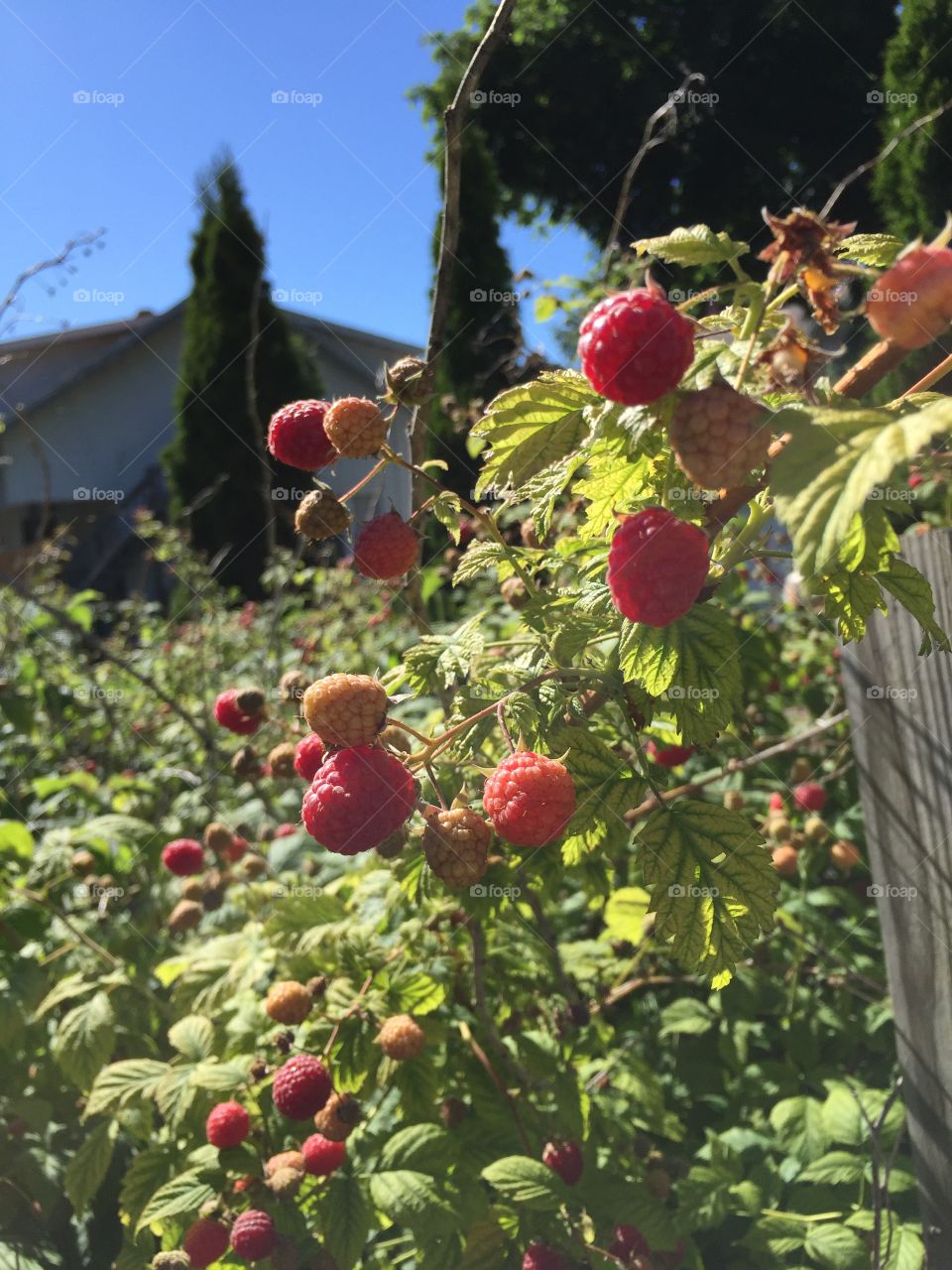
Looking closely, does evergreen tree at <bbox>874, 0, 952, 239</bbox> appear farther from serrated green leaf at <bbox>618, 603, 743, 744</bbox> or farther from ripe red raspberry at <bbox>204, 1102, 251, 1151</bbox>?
ripe red raspberry at <bbox>204, 1102, 251, 1151</bbox>

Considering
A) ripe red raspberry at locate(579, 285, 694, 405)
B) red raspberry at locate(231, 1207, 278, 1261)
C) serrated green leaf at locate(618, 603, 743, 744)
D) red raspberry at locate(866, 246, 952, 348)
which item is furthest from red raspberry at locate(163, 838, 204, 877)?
red raspberry at locate(866, 246, 952, 348)

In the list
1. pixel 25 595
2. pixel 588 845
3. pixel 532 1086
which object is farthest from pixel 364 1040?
pixel 25 595

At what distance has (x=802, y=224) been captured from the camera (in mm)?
599

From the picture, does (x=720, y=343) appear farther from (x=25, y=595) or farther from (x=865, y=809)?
(x=25, y=595)

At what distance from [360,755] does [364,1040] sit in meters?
0.68

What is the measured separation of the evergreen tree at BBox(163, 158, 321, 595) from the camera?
10773mm

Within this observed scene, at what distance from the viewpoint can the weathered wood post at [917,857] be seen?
1315mm

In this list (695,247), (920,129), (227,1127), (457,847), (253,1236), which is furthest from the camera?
(920,129)

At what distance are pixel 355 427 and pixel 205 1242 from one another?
1094mm

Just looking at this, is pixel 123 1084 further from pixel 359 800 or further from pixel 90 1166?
pixel 359 800

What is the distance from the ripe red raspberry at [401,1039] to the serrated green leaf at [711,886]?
0.48 meters

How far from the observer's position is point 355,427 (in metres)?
0.96

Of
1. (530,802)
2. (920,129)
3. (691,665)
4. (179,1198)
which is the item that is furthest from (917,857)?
(920,129)

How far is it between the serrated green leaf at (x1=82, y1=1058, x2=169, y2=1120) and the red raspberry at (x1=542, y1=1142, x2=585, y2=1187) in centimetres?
64
